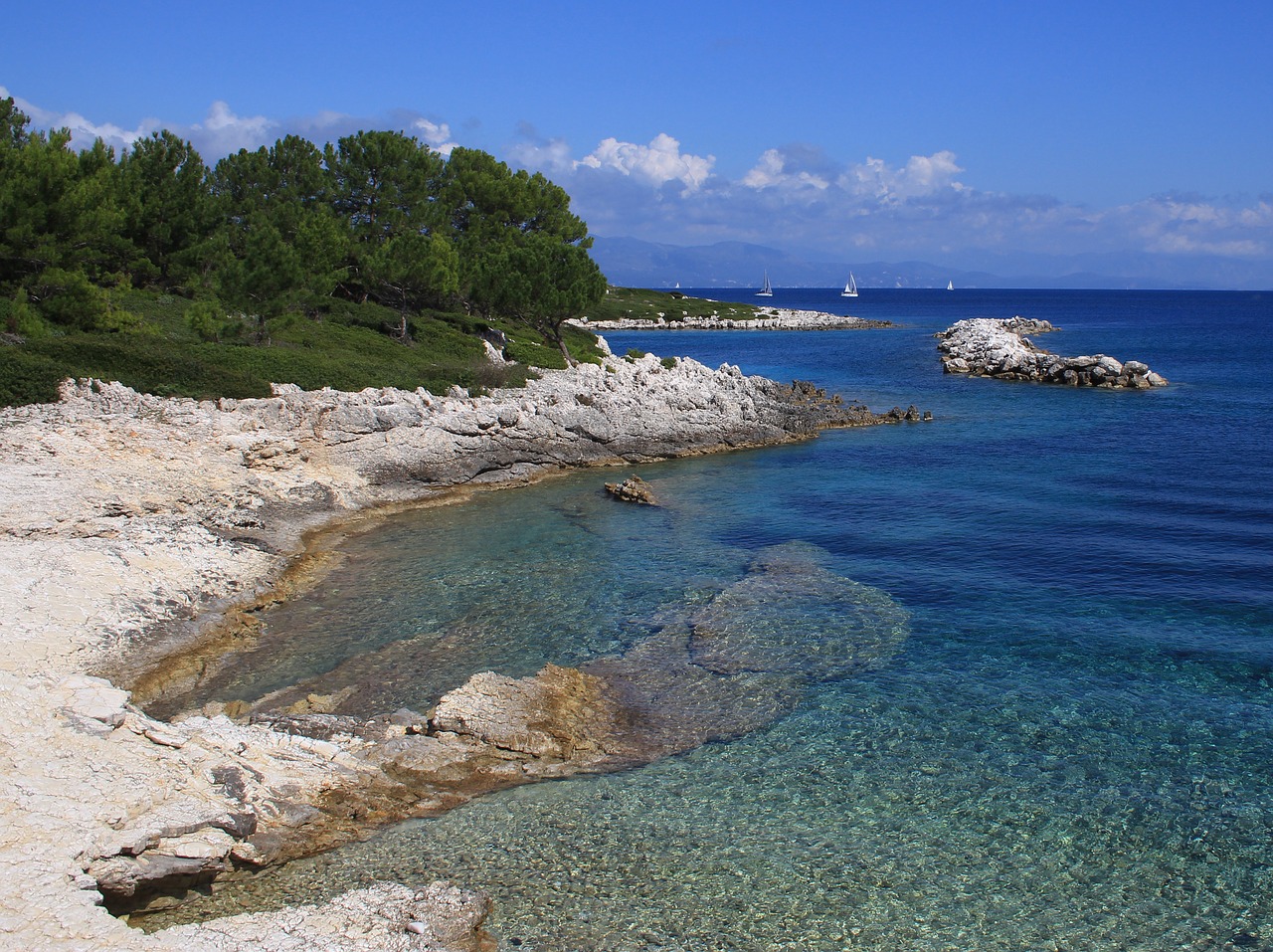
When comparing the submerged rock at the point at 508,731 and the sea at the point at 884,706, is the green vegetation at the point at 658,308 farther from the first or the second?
the submerged rock at the point at 508,731

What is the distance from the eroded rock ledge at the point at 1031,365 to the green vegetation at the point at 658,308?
49.0 m

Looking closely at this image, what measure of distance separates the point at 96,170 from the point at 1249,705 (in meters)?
45.9

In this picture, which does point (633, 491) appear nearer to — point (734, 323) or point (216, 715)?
point (216, 715)

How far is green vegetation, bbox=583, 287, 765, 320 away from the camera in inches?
5202

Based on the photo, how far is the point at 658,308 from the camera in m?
144

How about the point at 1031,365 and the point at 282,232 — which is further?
the point at 1031,365

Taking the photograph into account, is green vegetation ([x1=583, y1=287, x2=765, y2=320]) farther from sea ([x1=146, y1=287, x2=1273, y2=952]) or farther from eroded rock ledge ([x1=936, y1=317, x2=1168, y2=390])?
sea ([x1=146, y1=287, x2=1273, y2=952])

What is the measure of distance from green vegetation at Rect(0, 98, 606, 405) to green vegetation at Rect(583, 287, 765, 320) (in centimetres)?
5843

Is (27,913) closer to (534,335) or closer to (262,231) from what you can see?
(262,231)

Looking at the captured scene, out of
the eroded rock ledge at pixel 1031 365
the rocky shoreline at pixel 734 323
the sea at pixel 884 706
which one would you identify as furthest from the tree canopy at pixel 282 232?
the rocky shoreline at pixel 734 323

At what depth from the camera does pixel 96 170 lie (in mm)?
41125

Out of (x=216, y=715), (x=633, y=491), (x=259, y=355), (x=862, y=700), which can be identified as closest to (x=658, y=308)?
(x=259, y=355)

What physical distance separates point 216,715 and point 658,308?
5198 inches

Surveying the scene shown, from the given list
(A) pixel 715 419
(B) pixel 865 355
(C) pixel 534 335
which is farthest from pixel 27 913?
(B) pixel 865 355
